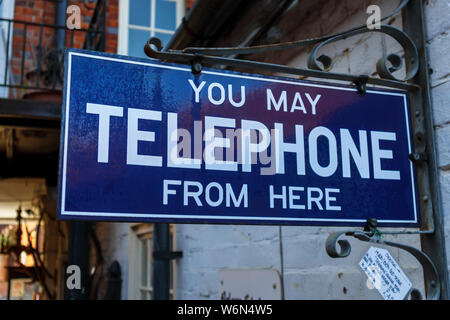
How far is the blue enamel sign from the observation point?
1344 mm

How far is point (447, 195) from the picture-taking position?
1743 mm

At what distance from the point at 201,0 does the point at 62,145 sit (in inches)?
79.4

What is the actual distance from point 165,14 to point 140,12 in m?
0.32

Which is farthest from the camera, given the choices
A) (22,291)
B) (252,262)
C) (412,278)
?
(22,291)

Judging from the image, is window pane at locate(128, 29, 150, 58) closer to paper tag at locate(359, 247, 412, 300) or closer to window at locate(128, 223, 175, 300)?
window at locate(128, 223, 175, 300)

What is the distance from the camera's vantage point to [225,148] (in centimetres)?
146

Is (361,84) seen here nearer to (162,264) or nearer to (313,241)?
(313,241)

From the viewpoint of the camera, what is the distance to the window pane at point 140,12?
5.99 metres

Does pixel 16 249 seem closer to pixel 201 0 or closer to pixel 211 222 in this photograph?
pixel 201 0

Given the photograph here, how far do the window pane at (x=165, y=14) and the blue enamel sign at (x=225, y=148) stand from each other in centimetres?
483

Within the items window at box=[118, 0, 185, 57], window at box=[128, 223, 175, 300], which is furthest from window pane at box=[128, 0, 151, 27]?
window at box=[128, 223, 175, 300]

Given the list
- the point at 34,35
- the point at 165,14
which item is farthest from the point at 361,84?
the point at 34,35

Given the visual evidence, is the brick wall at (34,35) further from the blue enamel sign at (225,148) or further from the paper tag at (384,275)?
the paper tag at (384,275)
